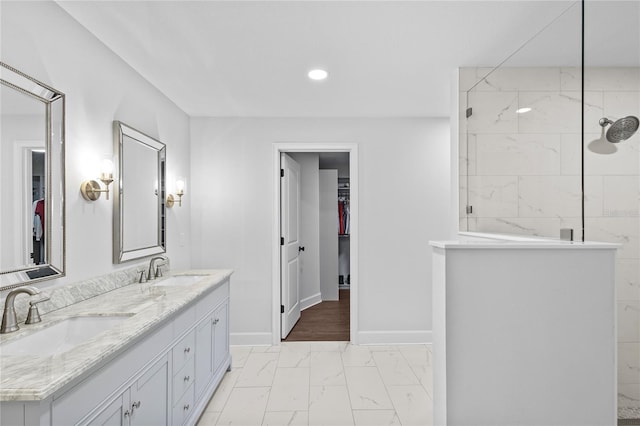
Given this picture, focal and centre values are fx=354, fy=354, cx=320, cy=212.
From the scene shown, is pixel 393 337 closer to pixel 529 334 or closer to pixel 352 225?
pixel 352 225

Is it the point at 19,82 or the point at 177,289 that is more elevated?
the point at 19,82

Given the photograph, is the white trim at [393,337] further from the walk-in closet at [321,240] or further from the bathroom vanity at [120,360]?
the bathroom vanity at [120,360]

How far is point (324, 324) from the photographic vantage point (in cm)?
448

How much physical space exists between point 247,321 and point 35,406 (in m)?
2.81

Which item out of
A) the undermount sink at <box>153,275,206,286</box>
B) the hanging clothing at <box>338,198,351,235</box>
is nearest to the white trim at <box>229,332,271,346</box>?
the undermount sink at <box>153,275,206,286</box>

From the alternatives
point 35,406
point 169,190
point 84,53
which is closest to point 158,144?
point 169,190

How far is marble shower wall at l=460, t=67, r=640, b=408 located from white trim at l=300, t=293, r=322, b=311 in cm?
338

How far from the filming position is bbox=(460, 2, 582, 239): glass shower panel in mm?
1798

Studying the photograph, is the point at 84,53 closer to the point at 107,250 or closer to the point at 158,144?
the point at 158,144

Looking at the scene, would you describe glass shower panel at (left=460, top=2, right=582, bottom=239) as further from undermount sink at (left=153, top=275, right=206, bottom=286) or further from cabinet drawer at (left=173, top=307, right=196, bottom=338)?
undermount sink at (left=153, top=275, right=206, bottom=286)

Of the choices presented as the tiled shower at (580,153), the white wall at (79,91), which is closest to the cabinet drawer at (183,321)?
the white wall at (79,91)

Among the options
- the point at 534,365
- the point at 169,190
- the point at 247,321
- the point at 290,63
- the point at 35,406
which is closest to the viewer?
the point at 35,406

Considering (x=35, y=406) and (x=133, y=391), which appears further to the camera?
(x=133, y=391)

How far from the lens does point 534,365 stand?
69.4 inches
